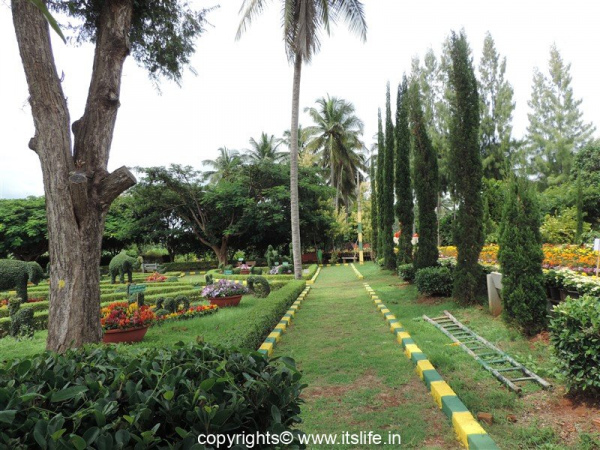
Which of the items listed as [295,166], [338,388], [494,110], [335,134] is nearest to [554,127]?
[494,110]

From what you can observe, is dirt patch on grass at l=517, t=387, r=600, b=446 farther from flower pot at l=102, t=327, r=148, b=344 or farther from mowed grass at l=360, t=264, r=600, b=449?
flower pot at l=102, t=327, r=148, b=344

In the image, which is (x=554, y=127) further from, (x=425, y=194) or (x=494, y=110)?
(x=425, y=194)

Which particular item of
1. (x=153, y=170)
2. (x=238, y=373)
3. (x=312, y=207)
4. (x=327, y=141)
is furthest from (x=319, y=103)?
(x=238, y=373)

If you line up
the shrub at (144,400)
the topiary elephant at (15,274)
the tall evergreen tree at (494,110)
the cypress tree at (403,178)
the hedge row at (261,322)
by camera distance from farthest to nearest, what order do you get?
1. the tall evergreen tree at (494,110)
2. the cypress tree at (403,178)
3. the topiary elephant at (15,274)
4. the hedge row at (261,322)
5. the shrub at (144,400)

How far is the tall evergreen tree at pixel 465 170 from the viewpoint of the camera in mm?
7656

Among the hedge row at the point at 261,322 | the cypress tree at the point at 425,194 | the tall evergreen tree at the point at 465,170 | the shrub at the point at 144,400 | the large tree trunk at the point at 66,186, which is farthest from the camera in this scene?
the cypress tree at the point at 425,194

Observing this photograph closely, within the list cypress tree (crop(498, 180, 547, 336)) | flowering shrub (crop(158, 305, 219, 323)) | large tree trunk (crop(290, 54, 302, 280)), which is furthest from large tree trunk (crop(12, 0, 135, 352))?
large tree trunk (crop(290, 54, 302, 280))

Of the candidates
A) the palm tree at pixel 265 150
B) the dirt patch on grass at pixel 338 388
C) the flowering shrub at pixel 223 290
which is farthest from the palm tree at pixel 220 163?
the dirt patch on grass at pixel 338 388

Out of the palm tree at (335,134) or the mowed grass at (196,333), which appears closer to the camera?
the mowed grass at (196,333)

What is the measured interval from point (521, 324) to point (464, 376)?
5.22 ft

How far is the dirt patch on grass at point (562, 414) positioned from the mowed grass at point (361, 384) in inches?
→ 29.7

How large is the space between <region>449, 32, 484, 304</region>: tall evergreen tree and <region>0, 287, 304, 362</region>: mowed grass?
3929mm

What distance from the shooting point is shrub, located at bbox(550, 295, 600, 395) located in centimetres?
312

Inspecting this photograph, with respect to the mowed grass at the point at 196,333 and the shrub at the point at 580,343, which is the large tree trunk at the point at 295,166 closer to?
the mowed grass at the point at 196,333
